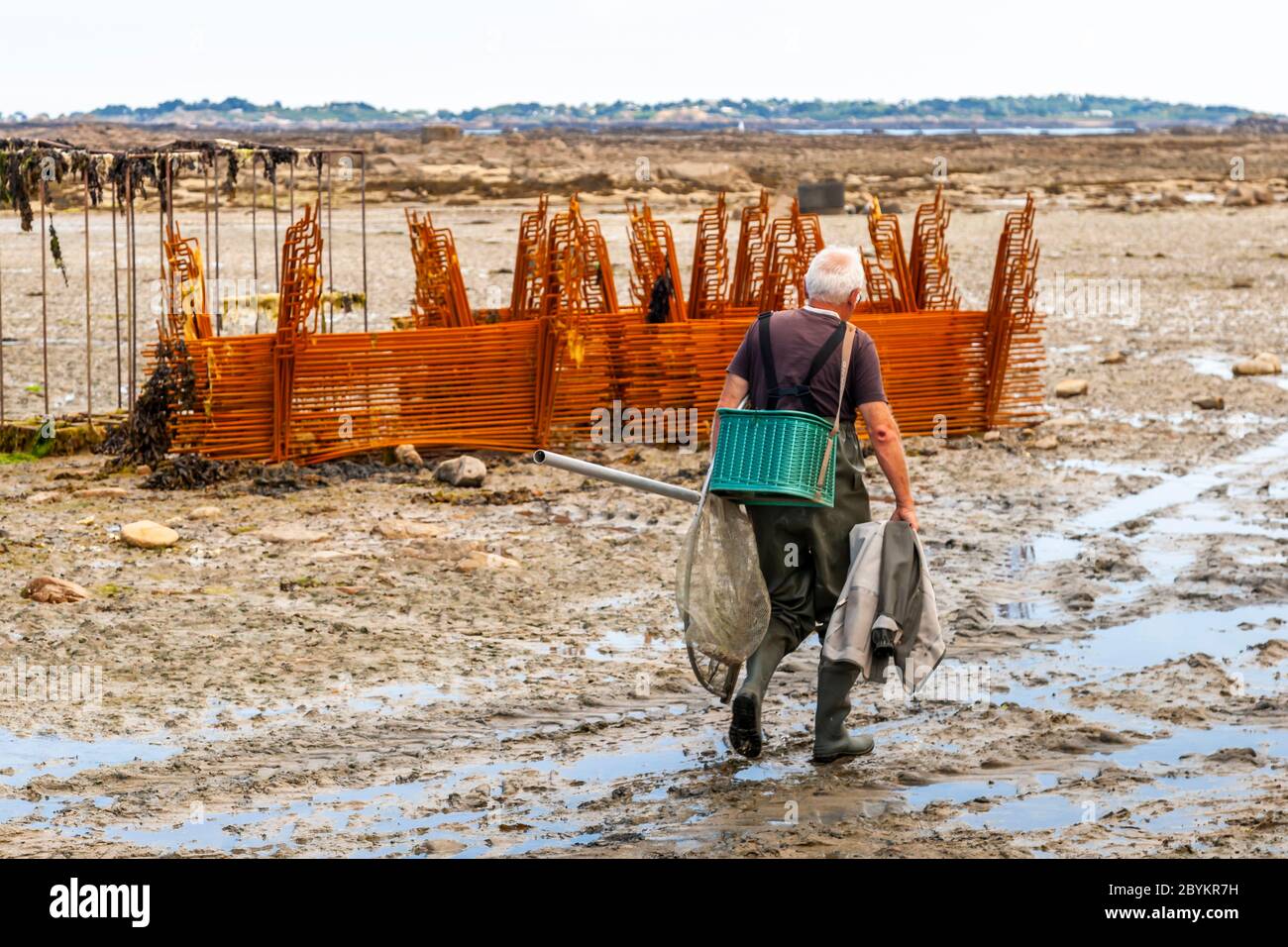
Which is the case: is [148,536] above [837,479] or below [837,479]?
below

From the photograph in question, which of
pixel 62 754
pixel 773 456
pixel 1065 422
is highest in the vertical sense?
pixel 773 456

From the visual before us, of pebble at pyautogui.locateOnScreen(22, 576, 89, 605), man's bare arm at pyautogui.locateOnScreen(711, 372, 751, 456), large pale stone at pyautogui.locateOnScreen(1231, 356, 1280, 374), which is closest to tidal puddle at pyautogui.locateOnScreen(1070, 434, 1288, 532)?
large pale stone at pyautogui.locateOnScreen(1231, 356, 1280, 374)

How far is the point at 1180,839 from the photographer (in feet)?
18.9

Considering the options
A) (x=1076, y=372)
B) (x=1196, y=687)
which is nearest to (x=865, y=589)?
(x=1196, y=687)

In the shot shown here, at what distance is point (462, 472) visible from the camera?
39.5ft

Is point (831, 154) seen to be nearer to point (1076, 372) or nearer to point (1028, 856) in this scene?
point (1076, 372)

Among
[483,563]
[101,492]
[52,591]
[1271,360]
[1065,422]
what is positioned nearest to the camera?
[52,591]

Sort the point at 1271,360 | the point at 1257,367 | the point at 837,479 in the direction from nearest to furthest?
the point at 837,479, the point at 1257,367, the point at 1271,360

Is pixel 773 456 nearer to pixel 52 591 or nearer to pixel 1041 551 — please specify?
pixel 52 591

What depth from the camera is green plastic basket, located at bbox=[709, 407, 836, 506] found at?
249 inches

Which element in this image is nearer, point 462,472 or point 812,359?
point 812,359

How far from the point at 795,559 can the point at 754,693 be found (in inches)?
21.6

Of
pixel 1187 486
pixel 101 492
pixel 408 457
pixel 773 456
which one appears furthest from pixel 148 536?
pixel 1187 486

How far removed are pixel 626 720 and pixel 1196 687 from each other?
101 inches
